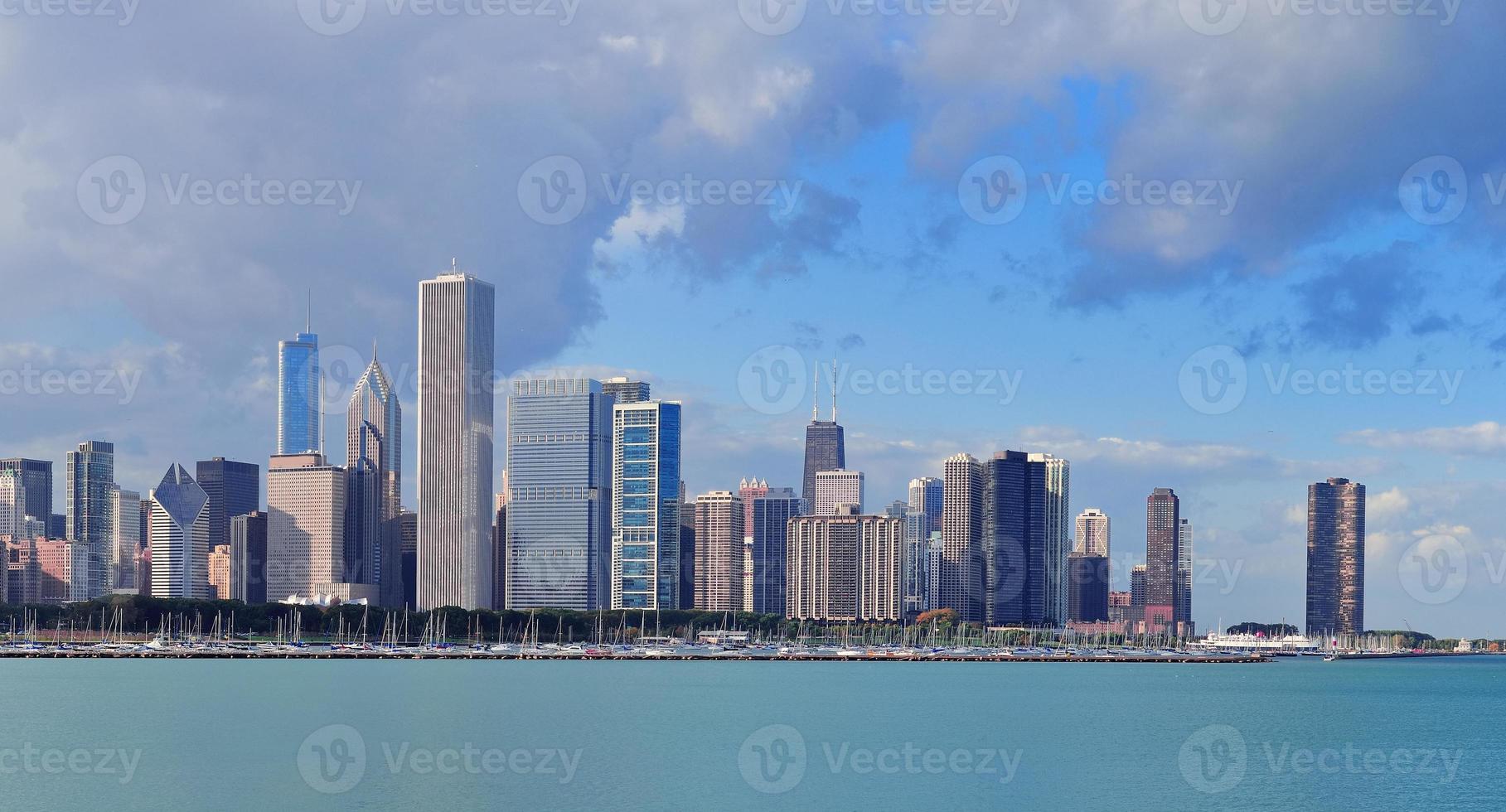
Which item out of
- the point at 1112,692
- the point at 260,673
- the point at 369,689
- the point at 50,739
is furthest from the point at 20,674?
the point at 1112,692

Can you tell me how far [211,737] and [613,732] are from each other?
23372 millimetres

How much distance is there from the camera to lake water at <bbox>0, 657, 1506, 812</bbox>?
3012 inches

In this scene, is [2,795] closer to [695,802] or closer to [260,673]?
[695,802]

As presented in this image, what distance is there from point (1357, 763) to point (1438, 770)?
418cm

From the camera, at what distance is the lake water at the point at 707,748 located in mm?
76500

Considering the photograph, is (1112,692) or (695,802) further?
(1112,692)

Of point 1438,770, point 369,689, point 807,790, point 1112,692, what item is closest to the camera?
point 807,790

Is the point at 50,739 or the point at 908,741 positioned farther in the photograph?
the point at 908,741

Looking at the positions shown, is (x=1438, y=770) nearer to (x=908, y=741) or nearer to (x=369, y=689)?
(x=908, y=741)

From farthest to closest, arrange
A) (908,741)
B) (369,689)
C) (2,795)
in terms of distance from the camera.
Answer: (369,689), (908,741), (2,795)

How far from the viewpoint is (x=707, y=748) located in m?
97.6

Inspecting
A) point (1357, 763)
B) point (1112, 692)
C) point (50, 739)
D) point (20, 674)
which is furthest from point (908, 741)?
point (20, 674)

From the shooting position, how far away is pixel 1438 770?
95.8 metres

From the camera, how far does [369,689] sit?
144125mm
